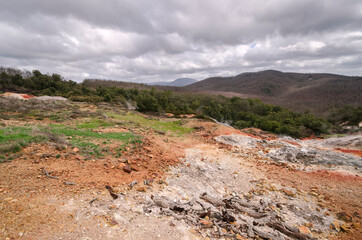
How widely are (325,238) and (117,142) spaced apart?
369 inches

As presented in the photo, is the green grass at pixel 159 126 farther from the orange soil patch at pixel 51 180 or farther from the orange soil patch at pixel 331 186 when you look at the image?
the orange soil patch at pixel 331 186

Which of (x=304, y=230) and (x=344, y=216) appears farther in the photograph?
(x=344, y=216)

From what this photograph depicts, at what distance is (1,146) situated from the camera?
6102 millimetres

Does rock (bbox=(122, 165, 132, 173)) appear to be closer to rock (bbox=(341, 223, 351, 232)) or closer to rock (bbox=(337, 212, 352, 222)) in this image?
rock (bbox=(341, 223, 351, 232))

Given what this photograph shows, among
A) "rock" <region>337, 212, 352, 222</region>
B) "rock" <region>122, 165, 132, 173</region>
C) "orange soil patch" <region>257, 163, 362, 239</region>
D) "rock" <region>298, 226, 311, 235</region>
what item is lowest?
"orange soil patch" <region>257, 163, 362, 239</region>

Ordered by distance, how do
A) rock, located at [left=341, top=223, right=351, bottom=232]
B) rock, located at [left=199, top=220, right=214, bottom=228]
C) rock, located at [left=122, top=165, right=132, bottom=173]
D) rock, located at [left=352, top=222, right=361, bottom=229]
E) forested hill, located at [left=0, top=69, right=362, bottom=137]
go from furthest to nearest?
1. forested hill, located at [left=0, top=69, right=362, bottom=137]
2. rock, located at [left=122, top=165, right=132, bottom=173]
3. rock, located at [left=352, top=222, right=361, bottom=229]
4. rock, located at [left=341, top=223, right=351, bottom=232]
5. rock, located at [left=199, top=220, right=214, bottom=228]

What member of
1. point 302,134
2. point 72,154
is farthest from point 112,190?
point 302,134

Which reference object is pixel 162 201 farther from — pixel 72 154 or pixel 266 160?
pixel 266 160

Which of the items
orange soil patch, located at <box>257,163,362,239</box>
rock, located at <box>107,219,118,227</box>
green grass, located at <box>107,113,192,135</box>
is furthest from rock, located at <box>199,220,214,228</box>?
green grass, located at <box>107,113,192,135</box>

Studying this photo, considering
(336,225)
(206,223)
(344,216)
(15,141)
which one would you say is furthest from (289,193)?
(15,141)

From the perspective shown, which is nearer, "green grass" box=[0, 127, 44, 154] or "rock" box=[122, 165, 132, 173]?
"green grass" box=[0, 127, 44, 154]

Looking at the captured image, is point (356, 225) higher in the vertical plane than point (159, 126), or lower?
lower

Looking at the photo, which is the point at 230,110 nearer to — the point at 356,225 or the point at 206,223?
the point at 356,225

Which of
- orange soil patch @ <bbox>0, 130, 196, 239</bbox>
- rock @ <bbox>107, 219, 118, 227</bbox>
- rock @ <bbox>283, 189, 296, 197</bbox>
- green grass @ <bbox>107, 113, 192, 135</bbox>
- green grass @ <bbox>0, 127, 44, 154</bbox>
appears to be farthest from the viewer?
green grass @ <bbox>107, 113, 192, 135</bbox>
